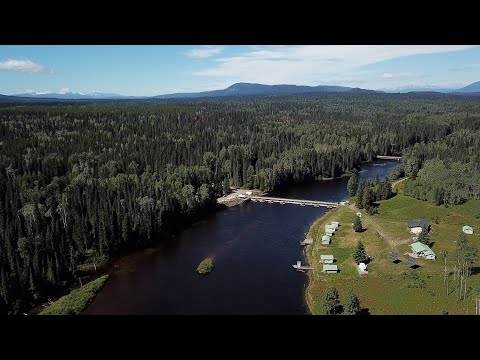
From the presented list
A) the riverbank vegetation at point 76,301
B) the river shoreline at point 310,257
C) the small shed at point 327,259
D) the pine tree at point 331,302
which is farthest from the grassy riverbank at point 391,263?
the riverbank vegetation at point 76,301

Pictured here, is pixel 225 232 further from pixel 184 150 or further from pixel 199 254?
pixel 184 150

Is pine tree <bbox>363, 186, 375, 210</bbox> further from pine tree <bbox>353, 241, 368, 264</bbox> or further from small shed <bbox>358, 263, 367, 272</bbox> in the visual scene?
small shed <bbox>358, 263, 367, 272</bbox>

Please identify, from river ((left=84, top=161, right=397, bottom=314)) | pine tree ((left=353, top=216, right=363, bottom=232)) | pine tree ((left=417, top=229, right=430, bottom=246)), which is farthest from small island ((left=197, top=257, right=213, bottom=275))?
pine tree ((left=417, top=229, right=430, bottom=246))

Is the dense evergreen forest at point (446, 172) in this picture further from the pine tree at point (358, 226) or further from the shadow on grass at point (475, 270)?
the shadow on grass at point (475, 270)

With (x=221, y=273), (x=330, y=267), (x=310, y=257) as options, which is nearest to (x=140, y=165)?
(x=221, y=273)

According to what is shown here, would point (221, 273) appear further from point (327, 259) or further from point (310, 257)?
point (327, 259)
